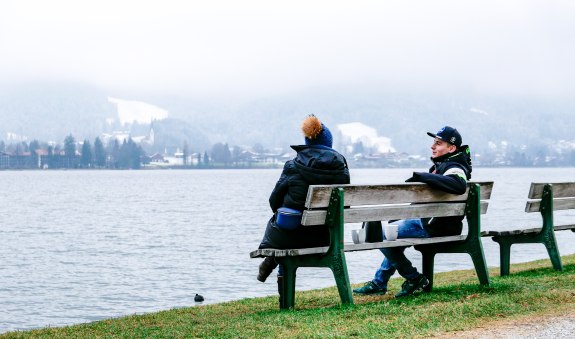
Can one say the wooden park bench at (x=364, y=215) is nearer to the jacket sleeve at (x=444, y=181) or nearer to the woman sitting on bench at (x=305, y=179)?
the jacket sleeve at (x=444, y=181)

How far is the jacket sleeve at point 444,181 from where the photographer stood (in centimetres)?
961

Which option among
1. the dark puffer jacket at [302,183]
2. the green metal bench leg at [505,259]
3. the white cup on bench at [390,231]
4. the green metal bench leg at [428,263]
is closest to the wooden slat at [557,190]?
the green metal bench leg at [505,259]

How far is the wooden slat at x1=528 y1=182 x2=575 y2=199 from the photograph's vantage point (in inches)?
496

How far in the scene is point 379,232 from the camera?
385 inches

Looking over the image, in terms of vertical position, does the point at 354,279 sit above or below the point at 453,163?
below

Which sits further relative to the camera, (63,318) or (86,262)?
(86,262)

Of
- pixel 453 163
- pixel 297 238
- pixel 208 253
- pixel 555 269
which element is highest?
pixel 453 163

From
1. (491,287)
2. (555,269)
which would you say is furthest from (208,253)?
(491,287)

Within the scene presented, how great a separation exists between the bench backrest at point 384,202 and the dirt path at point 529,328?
188cm

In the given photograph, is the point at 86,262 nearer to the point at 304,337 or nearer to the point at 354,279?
the point at 354,279

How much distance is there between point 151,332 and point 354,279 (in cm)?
1527

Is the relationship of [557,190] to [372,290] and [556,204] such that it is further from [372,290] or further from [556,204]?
[372,290]

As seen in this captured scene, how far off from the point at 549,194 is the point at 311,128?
4942 millimetres

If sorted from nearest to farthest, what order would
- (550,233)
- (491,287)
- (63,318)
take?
(491,287), (550,233), (63,318)
